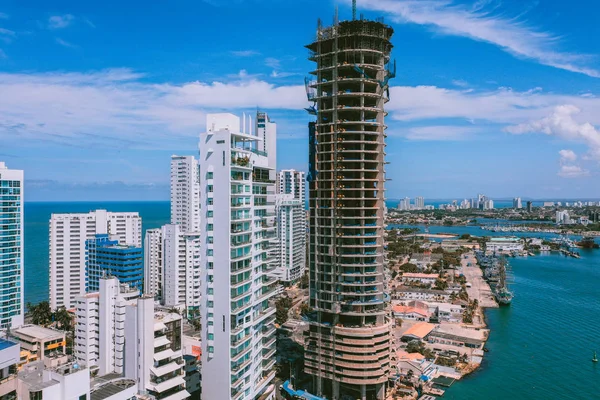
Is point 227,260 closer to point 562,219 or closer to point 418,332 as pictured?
point 418,332

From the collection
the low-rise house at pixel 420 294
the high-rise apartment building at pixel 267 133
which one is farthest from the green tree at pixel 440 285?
the high-rise apartment building at pixel 267 133

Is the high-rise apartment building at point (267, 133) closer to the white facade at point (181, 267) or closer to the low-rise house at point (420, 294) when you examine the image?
the white facade at point (181, 267)

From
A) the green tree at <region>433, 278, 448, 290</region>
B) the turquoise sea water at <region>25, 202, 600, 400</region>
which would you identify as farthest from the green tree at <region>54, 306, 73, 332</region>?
the green tree at <region>433, 278, 448, 290</region>

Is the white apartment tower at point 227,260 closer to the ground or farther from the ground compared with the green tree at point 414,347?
farther from the ground

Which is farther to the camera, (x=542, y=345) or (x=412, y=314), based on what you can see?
(x=412, y=314)

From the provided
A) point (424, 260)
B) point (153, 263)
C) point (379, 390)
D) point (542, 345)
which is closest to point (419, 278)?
point (424, 260)

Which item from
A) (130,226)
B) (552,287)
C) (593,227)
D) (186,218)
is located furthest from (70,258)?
(593,227)

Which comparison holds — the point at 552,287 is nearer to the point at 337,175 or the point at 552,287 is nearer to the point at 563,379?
the point at 563,379
